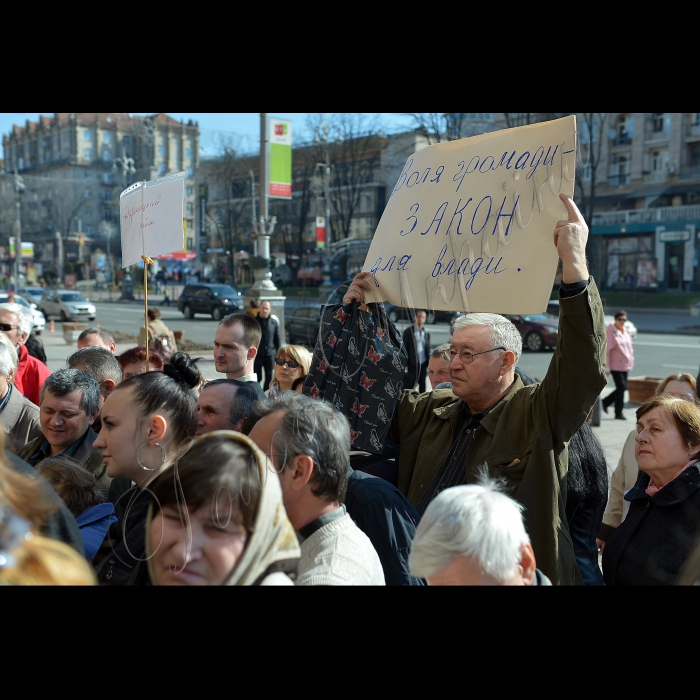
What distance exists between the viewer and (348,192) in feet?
121

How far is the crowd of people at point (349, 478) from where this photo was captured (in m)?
1.29

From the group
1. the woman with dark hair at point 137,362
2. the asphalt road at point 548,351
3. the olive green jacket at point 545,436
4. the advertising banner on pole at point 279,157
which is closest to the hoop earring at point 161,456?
the olive green jacket at point 545,436

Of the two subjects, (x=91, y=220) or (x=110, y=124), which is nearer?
(x=110, y=124)

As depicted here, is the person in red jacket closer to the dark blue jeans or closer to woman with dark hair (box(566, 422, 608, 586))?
woman with dark hair (box(566, 422, 608, 586))

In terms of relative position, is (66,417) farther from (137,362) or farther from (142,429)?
(137,362)

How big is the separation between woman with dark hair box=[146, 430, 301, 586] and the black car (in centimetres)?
2826

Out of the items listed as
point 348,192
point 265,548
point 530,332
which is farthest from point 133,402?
point 348,192

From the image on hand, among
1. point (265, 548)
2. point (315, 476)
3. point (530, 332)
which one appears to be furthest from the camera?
point (530, 332)

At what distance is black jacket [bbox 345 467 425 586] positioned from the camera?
2.07m

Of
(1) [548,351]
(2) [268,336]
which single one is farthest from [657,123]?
(2) [268,336]

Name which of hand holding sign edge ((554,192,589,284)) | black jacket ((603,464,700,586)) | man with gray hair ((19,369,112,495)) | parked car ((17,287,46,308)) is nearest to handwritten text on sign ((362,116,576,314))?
hand holding sign edge ((554,192,589,284))

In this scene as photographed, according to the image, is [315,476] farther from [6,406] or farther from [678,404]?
[6,406]

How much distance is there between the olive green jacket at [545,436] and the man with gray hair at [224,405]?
0.67m

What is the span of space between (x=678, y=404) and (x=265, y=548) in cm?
223
